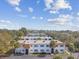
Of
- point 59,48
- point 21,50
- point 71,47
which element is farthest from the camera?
point 71,47

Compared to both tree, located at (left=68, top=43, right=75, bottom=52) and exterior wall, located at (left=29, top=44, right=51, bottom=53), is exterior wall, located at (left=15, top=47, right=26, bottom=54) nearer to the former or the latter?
exterior wall, located at (left=29, top=44, right=51, bottom=53)

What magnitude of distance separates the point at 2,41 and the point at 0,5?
2.16 meters

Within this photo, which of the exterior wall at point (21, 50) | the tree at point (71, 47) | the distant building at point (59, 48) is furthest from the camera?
the tree at point (71, 47)

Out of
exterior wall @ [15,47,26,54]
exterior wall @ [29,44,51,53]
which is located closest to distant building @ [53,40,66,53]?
exterior wall @ [29,44,51,53]

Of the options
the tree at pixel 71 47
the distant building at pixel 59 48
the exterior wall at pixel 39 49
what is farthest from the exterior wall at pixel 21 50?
the tree at pixel 71 47

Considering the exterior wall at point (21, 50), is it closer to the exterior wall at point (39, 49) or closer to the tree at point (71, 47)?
the exterior wall at point (39, 49)

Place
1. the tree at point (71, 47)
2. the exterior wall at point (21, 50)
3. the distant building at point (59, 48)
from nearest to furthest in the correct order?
the exterior wall at point (21, 50)
the distant building at point (59, 48)
the tree at point (71, 47)

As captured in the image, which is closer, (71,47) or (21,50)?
(21,50)

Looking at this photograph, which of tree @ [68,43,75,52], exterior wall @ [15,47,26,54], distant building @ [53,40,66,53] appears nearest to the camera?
exterior wall @ [15,47,26,54]

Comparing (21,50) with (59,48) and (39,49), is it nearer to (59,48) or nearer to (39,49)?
(39,49)

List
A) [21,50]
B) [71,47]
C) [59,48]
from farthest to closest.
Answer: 1. [71,47]
2. [59,48]
3. [21,50]

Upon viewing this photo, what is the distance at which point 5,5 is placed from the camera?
9125 millimetres

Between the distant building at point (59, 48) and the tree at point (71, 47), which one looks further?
the tree at point (71, 47)

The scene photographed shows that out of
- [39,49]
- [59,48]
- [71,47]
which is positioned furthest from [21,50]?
[71,47]
